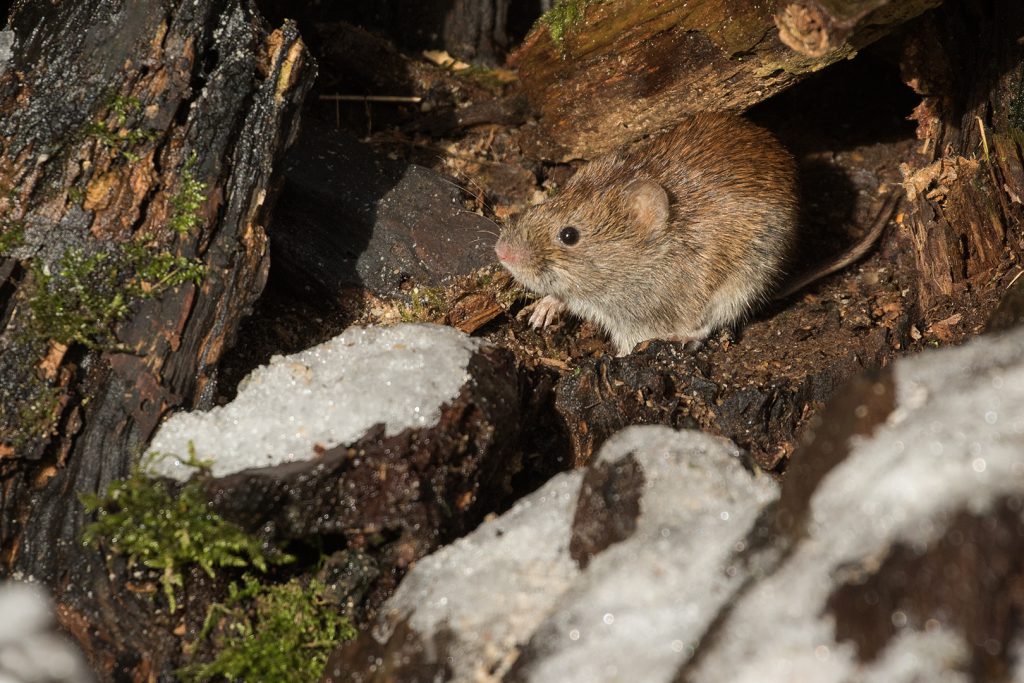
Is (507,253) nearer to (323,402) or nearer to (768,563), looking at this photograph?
(323,402)

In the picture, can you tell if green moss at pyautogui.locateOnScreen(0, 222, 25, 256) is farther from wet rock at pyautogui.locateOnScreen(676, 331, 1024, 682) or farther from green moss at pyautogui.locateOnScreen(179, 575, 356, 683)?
wet rock at pyautogui.locateOnScreen(676, 331, 1024, 682)

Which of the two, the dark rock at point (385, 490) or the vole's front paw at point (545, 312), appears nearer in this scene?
the dark rock at point (385, 490)

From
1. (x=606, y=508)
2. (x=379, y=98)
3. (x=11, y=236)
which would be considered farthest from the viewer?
(x=379, y=98)

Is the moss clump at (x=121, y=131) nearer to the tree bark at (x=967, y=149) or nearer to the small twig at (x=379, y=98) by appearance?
the small twig at (x=379, y=98)

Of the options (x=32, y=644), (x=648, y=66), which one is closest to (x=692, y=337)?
(x=648, y=66)

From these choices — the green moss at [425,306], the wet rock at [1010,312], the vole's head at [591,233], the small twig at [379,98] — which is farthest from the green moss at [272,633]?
the small twig at [379,98]

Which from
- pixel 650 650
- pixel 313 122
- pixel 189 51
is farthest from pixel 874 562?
pixel 313 122

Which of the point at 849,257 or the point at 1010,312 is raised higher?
the point at 1010,312
